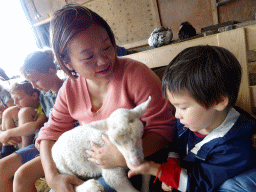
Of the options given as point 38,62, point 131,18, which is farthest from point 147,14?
point 38,62

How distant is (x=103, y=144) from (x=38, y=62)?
3.07 feet

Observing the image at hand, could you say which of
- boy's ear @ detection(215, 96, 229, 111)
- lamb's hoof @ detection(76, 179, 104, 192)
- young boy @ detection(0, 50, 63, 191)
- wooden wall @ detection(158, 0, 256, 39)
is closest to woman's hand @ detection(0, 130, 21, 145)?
young boy @ detection(0, 50, 63, 191)

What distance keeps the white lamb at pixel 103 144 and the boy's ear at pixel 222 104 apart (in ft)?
0.85

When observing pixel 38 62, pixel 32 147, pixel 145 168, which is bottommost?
pixel 32 147

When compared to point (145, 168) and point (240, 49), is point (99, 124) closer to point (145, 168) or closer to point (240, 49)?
point (145, 168)

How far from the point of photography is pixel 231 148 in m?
0.56

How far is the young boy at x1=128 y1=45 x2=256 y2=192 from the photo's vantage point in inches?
22.2

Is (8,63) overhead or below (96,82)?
overhead

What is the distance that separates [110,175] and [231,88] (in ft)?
1.90

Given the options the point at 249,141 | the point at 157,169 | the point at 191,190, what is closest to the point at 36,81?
the point at 157,169

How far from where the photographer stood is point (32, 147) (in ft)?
3.90

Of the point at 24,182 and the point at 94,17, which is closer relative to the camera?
the point at 94,17

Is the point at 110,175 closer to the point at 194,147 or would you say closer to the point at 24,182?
the point at 194,147

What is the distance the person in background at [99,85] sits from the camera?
2.12 feet
